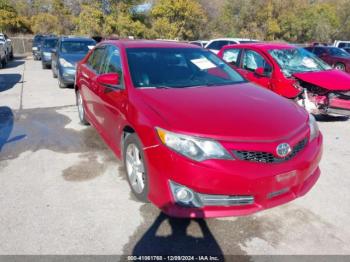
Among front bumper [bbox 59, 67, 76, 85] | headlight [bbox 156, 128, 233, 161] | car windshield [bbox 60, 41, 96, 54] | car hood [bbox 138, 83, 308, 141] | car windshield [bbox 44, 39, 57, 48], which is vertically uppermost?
car hood [bbox 138, 83, 308, 141]

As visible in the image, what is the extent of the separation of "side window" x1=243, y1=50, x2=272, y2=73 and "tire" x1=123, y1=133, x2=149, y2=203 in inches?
172

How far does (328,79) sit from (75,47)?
27.7ft

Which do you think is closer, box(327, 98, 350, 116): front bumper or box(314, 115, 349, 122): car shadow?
box(327, 98, 350, 116): front bumper

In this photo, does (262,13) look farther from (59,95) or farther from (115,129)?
(115,129)

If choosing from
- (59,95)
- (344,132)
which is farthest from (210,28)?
(344,132)

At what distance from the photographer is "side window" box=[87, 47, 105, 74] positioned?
4.95 meters

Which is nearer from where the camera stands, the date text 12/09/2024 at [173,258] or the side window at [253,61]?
the date text 12/09/2024 at [173,258]

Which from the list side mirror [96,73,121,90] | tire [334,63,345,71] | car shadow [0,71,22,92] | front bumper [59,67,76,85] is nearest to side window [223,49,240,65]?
side mirror [96,73,121,90]

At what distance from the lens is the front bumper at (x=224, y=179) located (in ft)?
8.91

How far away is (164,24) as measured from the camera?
33.0m

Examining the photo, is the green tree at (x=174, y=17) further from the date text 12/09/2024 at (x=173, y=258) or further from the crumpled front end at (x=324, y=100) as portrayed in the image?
the date text 12/09/2024 at (x=173, y=258)

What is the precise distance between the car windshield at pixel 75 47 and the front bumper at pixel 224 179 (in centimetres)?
936

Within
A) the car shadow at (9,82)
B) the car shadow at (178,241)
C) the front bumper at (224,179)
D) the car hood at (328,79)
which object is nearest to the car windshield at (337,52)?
the car hood at (328,79)

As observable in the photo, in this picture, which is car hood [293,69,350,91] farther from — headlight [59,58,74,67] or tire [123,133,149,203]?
headlight [59,58,74,67]
